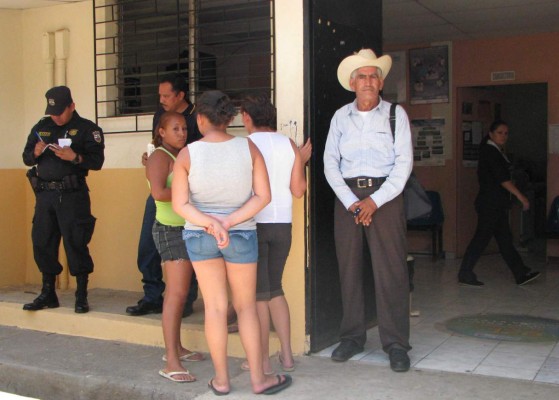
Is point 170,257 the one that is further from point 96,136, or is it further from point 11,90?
point 11,90

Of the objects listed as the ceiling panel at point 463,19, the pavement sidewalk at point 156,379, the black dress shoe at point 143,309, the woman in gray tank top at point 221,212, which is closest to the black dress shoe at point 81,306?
the pavement sidewalk at point 156,379

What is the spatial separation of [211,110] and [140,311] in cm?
234

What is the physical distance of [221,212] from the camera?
3.90 metres

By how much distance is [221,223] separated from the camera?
12.6 ft

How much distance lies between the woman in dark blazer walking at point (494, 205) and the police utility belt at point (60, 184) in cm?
410

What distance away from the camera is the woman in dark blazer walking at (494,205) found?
294 inches

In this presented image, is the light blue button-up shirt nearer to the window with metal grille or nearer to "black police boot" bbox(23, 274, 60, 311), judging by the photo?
the window with metal grille

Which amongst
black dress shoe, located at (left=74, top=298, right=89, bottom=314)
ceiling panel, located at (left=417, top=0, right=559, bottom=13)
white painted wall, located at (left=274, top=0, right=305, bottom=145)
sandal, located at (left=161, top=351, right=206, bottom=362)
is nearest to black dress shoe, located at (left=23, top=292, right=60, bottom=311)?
black dress shoe, located at (left=74, top=298, right=89, bottom=314)

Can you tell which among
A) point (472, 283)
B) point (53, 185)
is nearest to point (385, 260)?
point (53, 185)

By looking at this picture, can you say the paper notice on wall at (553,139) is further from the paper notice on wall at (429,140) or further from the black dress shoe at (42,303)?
the black dress shoe at (42,303)

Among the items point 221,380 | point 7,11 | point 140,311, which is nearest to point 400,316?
point 221,380

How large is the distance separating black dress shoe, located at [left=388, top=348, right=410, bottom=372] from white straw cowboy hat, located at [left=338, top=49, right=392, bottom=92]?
174 centimetres

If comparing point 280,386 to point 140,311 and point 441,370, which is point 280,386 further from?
point 140,311

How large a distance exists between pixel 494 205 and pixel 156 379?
4.33 meters
